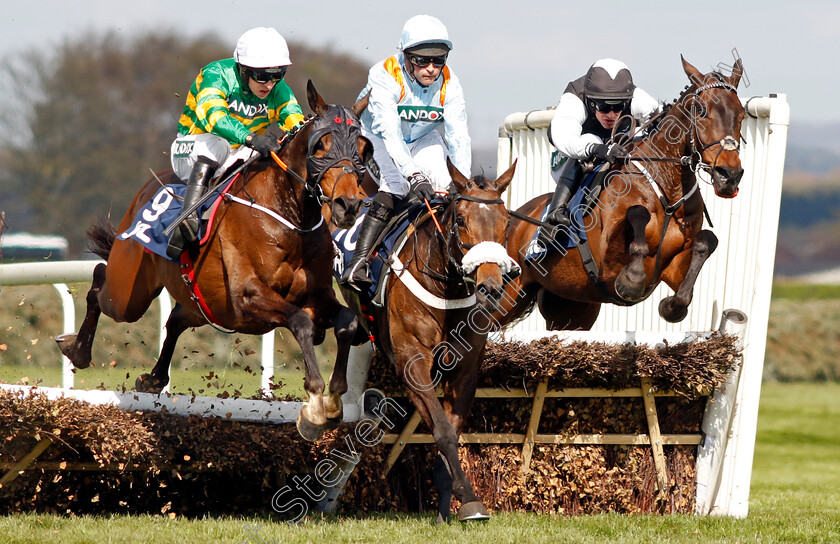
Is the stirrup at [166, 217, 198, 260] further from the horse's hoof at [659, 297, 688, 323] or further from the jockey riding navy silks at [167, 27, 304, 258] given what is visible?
the horse's hoof at [659, 297, 688, 323]

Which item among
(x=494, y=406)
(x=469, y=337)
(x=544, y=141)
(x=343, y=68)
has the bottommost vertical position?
(x=494, y=406)

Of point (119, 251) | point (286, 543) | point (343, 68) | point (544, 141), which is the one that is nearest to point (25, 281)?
point (119, 251)

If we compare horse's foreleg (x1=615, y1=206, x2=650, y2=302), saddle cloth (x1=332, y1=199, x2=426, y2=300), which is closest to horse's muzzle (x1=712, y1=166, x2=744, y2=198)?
horse's foreleg (x1=615, y1=206, x2=650, y2=302)

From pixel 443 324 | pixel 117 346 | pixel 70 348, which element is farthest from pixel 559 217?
pixel 117 346

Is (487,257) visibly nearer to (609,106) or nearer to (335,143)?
(335,143)

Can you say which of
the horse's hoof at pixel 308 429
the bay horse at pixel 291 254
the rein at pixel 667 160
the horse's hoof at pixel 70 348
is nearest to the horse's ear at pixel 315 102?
the bay horse at pixel 291 254

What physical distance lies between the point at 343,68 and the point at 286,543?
31.7 m

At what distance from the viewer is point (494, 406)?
6535 millimetres

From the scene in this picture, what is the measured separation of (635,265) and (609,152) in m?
0.73

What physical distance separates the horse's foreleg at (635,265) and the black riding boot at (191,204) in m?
2.45

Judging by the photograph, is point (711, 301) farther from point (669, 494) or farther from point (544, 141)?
point (544, 141)

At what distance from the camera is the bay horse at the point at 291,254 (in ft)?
18.1

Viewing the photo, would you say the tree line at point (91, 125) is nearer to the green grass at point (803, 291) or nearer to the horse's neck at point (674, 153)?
the green grass at point (803, 291)

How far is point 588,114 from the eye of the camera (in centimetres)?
696
